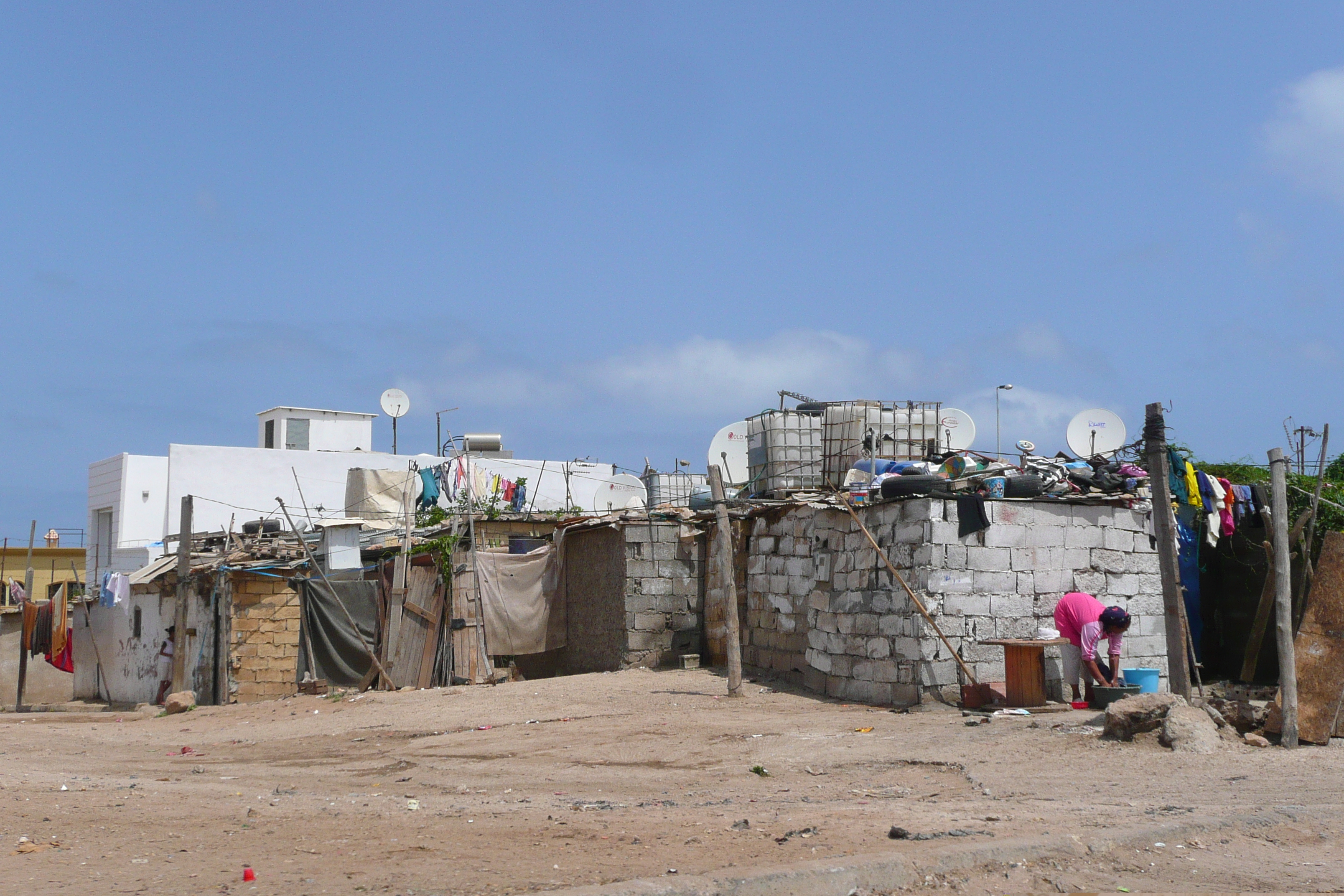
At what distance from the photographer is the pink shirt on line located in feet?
38.8

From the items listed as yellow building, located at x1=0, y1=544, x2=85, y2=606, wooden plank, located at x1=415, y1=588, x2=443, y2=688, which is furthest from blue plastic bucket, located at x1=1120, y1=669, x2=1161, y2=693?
yellow building, located at x1=0, y1=544, x2=85, y2=606

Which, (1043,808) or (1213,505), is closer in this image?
(1043,808)

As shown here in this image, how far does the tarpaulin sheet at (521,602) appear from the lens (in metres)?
17.7

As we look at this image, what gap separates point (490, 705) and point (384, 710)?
5.41ft

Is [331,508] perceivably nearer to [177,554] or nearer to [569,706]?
[177,554]

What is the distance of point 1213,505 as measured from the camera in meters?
14.2

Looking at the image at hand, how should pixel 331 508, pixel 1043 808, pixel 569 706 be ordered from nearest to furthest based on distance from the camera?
pixel 1043 808
pixel 569 706
pixel 331 508

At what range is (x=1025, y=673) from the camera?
1171 centimetres

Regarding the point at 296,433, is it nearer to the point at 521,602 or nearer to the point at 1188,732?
A: the point at 521,602

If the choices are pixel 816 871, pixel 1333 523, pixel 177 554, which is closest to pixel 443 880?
pixel 816 871

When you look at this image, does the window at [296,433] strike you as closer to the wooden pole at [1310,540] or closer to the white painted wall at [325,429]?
the white painted wall at [325,429]

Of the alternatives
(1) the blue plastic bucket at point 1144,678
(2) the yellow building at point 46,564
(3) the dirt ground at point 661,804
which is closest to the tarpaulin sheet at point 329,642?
(3) the dirt ground at point 661,804

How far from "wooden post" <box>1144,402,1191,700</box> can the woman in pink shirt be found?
1.45 m

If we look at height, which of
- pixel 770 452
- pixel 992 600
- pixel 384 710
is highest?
pixel 770 452
